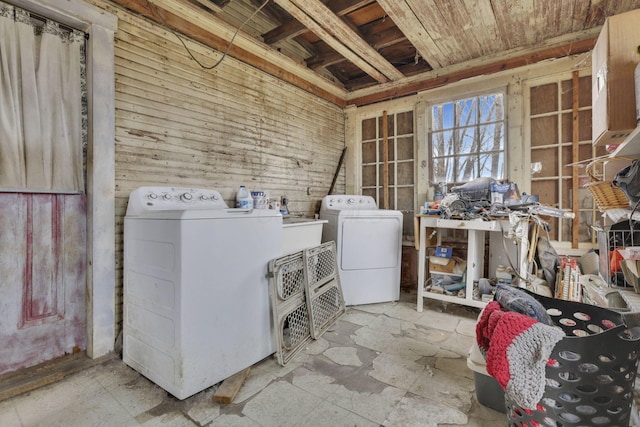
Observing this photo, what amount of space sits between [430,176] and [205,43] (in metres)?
2.70

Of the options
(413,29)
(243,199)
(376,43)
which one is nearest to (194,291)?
(243,199)

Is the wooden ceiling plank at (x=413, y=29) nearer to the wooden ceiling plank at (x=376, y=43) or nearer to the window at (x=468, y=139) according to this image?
the wooden ceiling plank at (x=376, y=43)

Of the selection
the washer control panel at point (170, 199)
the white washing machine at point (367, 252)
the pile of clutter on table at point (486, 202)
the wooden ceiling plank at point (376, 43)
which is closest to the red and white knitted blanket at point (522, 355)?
the pile of clutter on table at point (486, 202)

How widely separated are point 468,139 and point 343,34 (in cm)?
175

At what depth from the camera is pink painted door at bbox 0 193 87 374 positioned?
161cm

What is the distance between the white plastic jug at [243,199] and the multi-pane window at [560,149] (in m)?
2.76

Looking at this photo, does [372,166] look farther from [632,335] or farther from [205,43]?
[632,335]

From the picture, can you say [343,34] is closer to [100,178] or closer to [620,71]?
[620,71]

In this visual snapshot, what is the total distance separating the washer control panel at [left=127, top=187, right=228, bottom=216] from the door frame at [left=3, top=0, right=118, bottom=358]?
0.18m

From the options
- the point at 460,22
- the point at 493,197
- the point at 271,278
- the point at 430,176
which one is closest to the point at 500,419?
the point at 271,278

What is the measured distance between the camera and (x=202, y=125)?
7.82 ft

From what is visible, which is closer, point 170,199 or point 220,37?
point 170,199

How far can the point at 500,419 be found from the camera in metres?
1.35

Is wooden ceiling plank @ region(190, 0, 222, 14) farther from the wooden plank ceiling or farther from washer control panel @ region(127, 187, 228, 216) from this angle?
washer control panel @ region(127, 187, 228, 216)
